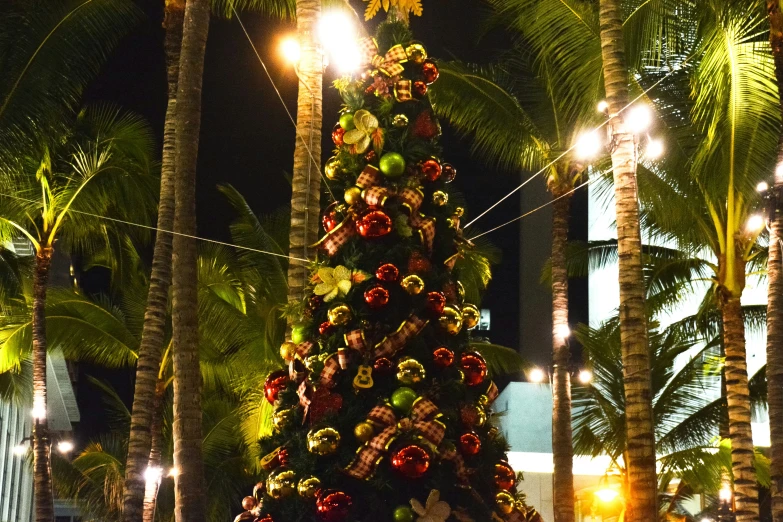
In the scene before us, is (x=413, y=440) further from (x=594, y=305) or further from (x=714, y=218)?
(x=594, y=305)

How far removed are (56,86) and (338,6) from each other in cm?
457

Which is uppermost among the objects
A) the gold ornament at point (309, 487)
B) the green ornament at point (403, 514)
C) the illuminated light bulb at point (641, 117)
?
the illuminated light bulb at point (641, 117)

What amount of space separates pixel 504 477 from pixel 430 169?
261 cm

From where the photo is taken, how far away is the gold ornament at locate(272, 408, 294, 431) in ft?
27.9

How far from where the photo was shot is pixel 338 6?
15547 mm

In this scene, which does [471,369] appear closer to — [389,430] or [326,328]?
[389,430]

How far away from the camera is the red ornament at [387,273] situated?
8.35 metres

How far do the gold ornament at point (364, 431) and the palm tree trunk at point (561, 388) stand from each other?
10.1 metres

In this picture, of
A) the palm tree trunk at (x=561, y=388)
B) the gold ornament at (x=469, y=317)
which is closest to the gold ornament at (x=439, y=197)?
the gold ornament at (x=469, y=317)

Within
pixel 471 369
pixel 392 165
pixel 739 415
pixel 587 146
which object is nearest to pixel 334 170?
pixel 392 165

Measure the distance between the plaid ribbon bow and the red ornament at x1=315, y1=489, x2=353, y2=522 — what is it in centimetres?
21

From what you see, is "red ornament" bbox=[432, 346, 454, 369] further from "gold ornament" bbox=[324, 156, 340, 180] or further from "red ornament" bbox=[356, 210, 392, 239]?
"gold ornament" bbox=[324, 156, 340, 180]

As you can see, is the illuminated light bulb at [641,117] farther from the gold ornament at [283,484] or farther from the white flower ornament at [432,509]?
the gold ornament at [283,484]

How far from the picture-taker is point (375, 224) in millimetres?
8461
